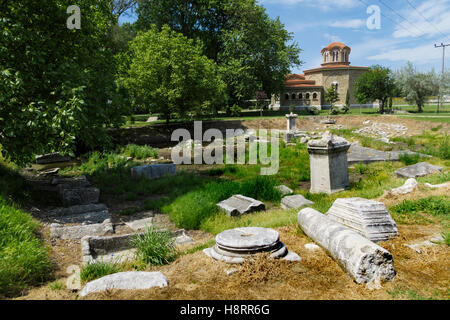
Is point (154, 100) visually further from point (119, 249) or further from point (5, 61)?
point (119, 249)

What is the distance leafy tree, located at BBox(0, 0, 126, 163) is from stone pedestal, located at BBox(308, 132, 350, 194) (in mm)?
5787

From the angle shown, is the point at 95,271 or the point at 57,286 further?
the point at 95,271

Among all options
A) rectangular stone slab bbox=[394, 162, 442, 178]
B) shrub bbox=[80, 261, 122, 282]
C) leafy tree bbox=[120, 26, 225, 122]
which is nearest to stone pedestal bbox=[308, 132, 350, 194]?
rectangular stone slab bbox=[394, 162, 442, 178]

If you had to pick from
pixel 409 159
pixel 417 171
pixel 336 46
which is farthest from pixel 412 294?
pixel 336 46

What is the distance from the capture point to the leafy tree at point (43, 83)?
6410 millimetres

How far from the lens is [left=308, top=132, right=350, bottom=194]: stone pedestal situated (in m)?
7.95

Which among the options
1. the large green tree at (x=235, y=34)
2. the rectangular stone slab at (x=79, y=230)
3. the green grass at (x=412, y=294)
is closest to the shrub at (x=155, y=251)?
the rectangular stone slab at (x=79, y=230)

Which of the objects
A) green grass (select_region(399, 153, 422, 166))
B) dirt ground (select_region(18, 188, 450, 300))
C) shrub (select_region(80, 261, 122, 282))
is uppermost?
green grass (select_region(399, 153, 422, 166))

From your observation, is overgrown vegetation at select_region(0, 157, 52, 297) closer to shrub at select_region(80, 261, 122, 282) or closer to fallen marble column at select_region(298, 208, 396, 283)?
shrub at select_region(80, 261, 122, 282)

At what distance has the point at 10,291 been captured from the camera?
3428mm

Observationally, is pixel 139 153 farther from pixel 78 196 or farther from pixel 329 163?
pixel 329 163

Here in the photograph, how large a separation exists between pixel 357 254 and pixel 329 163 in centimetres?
509

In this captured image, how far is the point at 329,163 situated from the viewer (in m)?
7.97

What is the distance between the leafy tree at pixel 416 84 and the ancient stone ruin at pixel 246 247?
3869 centimetres
